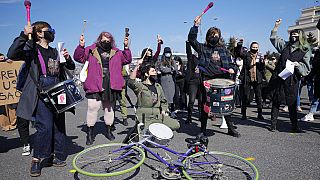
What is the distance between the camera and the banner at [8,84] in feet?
17.6

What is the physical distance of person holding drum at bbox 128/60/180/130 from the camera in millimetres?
4207

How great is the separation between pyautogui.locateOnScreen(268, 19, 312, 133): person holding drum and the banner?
563cm

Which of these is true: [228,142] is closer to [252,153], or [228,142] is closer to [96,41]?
[252,153]

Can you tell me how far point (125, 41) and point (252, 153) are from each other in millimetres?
3100

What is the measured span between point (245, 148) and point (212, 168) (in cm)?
168

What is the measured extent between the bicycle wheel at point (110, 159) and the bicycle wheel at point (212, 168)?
2.04ft

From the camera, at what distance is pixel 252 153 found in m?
4.51

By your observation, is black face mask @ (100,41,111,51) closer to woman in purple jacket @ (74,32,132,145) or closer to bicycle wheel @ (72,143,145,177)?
woman in purple jacket @ (74,32,132,145)

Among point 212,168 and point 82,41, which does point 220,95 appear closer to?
point 212,168

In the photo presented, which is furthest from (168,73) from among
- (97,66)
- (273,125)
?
(273,125)

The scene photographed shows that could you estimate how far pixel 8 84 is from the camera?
5480 millimetres

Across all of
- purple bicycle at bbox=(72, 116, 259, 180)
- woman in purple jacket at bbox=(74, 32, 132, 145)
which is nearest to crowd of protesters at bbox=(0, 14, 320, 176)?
woman in purple jacket at bbox=(74, 32, 132, 145)

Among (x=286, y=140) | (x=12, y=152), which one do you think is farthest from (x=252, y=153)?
(x=12, y=152)

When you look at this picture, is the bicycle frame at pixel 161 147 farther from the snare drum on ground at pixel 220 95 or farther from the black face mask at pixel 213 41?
the black face mask at pixel 213 41
